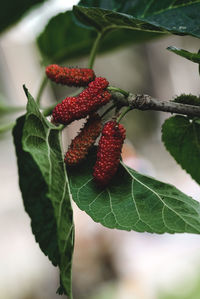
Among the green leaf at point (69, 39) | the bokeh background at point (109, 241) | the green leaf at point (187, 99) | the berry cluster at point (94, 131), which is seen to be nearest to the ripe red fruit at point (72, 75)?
the berry cluster at point (94, 131)

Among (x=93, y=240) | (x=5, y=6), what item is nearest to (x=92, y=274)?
(x=93, y=240)

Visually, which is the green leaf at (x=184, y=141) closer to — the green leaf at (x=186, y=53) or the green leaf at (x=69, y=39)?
the green leaf at (x=186, y=53)

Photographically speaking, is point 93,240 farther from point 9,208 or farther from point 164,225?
point 164,225

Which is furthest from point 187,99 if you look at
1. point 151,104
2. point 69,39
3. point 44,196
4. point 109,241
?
point 109,241

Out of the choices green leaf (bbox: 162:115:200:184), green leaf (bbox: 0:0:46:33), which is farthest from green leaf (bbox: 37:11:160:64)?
green leaf (bbox: 162:115:200:184)

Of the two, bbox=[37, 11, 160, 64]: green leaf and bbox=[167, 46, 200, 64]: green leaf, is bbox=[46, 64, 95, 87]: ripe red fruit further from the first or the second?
bbox=[37, 11, 160, 64]: green leaf

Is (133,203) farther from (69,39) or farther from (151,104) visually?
(69,39)
